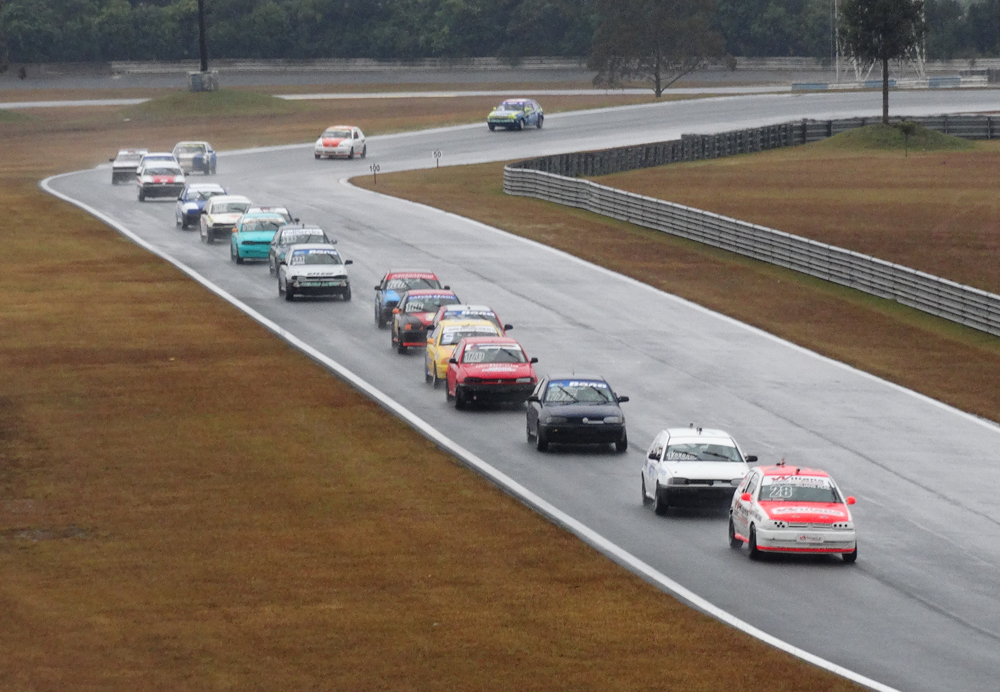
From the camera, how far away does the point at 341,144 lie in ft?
269

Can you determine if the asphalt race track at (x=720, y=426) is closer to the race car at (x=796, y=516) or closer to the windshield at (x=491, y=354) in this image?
the race car at (x=796, y=516)

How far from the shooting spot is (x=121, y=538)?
944 inches

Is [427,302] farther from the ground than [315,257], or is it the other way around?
[315,257]

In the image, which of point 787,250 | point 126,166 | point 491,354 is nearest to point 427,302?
point 491,354

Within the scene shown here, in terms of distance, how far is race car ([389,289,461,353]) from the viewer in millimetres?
37125

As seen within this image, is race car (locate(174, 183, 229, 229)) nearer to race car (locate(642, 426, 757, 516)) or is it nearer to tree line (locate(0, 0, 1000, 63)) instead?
race car (locate(642, 426, 757, 516))

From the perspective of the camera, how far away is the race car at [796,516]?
22.2 meters

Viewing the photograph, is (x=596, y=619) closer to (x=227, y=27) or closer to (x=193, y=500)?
(x=193, y=500)

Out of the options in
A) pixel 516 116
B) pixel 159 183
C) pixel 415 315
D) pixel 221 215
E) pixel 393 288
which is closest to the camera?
pixel 415 315

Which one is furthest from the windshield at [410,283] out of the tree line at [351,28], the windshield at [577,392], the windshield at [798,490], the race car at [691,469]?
the tree line at [351,28]

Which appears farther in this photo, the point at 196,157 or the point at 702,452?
the point at 196,157

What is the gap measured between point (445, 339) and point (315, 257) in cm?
1138

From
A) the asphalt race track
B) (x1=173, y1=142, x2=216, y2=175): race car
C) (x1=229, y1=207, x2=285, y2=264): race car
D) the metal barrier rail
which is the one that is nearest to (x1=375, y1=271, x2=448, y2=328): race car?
the asphalt race track

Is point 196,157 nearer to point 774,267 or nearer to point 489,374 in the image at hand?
point 774,267
